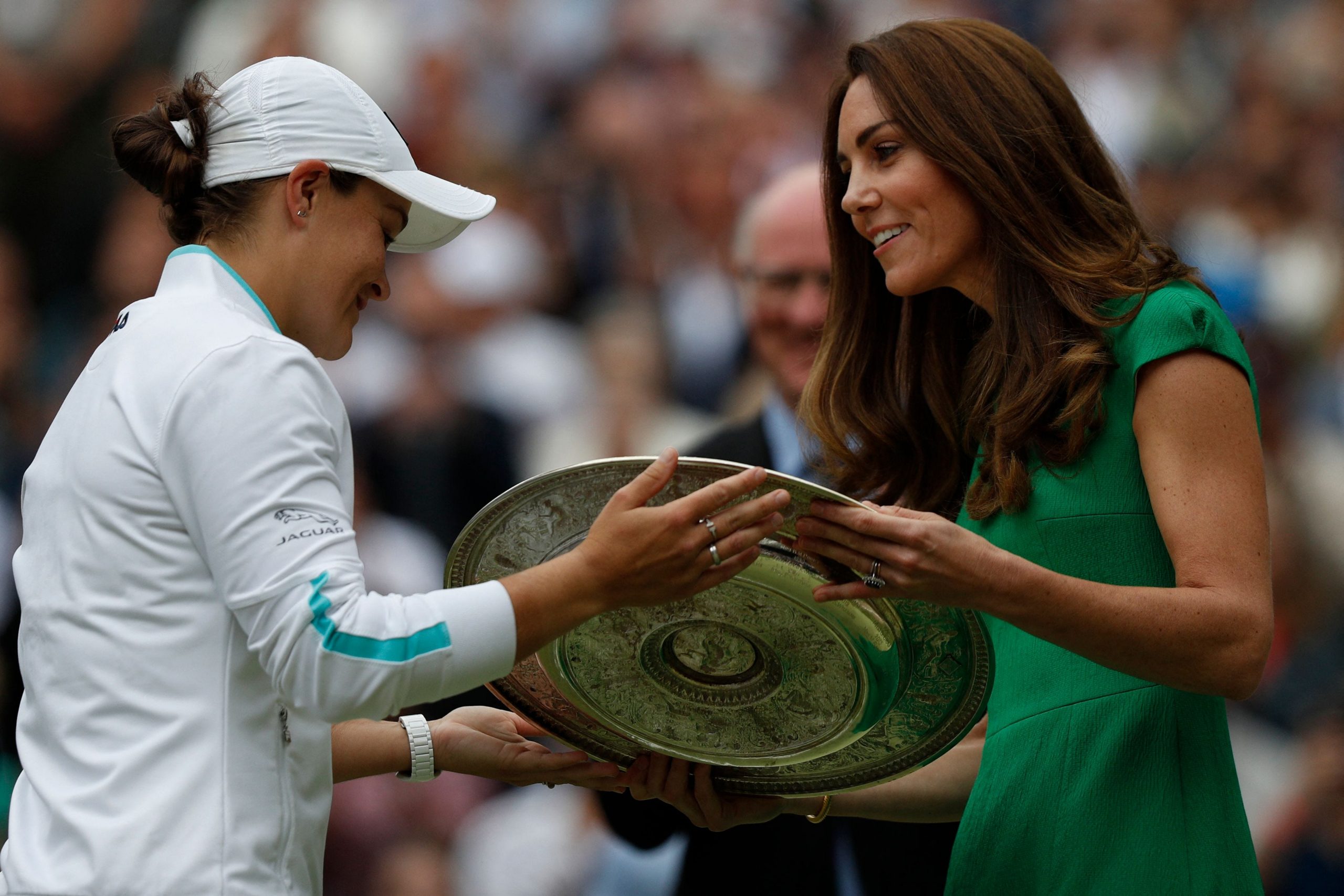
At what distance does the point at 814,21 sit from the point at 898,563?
572 centimetres

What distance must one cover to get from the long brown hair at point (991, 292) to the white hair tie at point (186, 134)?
1.22 meters

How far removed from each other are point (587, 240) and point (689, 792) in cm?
470

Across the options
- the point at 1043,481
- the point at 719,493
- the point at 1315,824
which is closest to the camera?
the point at 719,493

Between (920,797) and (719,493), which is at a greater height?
(719,493)

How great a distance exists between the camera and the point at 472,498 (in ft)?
21.0

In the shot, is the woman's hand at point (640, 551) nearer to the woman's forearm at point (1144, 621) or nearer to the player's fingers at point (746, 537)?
the player's fingers at point (746, 537)

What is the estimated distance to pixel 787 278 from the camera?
4.26m

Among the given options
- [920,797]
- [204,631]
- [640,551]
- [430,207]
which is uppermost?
[430,207]

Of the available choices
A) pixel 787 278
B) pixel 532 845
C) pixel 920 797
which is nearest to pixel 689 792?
pixel 920 797

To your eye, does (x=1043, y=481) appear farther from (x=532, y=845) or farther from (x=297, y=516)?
(x=532, y=845)

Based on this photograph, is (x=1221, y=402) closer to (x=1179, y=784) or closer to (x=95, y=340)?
(x=1179, y=784)

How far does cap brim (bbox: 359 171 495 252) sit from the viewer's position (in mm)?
2180

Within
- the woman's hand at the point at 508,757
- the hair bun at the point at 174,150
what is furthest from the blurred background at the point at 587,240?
the hair bun at the point at 174,150

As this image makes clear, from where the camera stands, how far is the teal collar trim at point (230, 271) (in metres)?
2.07
